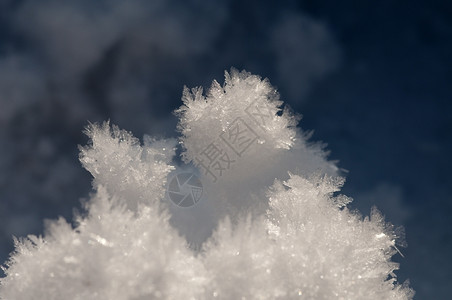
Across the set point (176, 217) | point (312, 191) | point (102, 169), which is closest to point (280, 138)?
point (312, 191)

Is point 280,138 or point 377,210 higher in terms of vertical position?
point 280,138

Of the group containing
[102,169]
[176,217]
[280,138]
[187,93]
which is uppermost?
[187,93]

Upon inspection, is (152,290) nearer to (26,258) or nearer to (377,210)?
(26,258)

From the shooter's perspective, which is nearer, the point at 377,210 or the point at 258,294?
the point at 258,294

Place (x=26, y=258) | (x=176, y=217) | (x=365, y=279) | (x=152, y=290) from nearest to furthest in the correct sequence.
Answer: (x=152, y=290) → (x=365, y=279) → (x=26, y=258) → (x=176, y=217)

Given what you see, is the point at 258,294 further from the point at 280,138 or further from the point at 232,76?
the point at 232,76

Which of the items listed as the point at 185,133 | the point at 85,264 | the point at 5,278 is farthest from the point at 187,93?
the point at 5,278

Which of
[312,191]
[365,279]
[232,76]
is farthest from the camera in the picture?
[232,76]
